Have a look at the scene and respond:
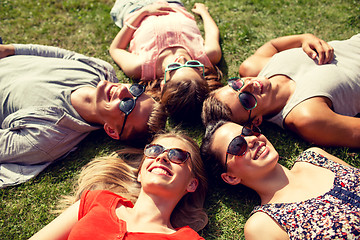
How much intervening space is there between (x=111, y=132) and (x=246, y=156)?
7.65 feet

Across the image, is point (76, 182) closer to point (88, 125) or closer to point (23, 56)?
point (88, 125)

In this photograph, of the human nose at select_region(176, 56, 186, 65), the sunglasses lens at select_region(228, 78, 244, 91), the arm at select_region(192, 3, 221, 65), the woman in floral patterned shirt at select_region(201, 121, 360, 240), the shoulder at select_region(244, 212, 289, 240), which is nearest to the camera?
the woman in floral patterned shirt at select_region(201, 121, 360, 240)

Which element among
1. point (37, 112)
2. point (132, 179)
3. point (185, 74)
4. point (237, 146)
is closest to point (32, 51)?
point (37, 112)

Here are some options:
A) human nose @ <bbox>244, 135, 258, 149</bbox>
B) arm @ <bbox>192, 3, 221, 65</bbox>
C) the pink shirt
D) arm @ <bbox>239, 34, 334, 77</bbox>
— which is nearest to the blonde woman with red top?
human nose @ <bbox>244, 135, 258, 149</bbox>

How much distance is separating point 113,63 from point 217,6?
297cm

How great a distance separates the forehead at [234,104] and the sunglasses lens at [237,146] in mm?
697

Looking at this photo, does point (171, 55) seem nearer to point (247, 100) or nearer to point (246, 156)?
point (247, 100)

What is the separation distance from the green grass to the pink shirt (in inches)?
27.2

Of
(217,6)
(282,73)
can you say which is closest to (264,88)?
(282,73)

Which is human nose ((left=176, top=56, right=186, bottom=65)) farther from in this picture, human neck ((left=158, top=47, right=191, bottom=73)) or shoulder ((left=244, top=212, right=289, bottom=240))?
shoulder ((left=244, top=212, right=289, bottom=240))

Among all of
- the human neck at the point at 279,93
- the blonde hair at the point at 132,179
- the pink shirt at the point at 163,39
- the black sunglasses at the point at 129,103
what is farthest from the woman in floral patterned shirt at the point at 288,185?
the pink shirt at the point at 163,39

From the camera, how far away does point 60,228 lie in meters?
3.57

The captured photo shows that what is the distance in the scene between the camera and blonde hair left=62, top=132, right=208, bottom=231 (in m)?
4.11

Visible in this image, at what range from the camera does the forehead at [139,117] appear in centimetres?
457
